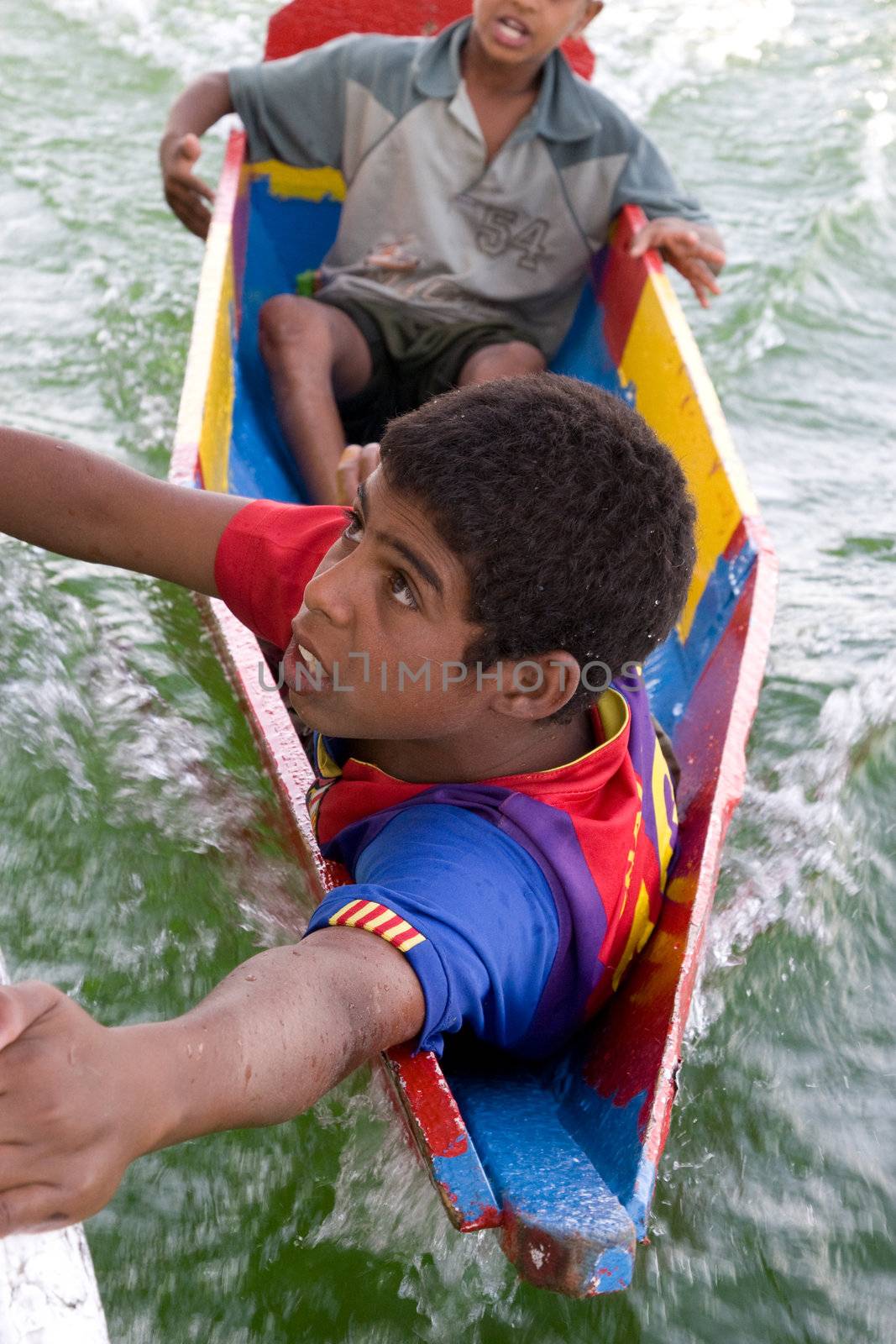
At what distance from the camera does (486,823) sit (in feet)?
4.57

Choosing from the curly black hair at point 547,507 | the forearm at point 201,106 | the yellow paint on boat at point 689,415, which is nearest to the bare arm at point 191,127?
the forearm at point 201,106

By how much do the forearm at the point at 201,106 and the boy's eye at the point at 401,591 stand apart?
2.20 meters

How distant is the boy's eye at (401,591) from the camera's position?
1374 mm

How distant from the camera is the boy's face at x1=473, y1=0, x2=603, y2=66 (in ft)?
9.05

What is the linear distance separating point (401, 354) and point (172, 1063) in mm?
2197

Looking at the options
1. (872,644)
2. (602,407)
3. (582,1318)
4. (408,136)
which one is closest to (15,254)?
(408,136)

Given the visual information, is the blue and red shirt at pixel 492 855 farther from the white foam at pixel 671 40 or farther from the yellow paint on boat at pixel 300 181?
the white foam at pixel 671 40

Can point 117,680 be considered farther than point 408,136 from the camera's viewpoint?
No

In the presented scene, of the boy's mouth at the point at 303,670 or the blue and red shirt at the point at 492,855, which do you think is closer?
the blue and red shirt at the point at 492,855

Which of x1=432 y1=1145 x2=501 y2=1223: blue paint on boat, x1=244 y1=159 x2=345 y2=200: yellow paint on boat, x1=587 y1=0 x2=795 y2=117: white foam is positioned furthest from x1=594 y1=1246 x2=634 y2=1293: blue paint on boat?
x1=587 y1=0 x2=795 y2=117: white foam

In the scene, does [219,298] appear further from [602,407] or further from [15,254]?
[15,254]

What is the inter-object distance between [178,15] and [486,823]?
6.00 metres

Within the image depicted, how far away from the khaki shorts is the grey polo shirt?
37 millimetres

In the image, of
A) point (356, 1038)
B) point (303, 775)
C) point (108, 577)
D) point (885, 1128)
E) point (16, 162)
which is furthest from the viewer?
point (16, 162)
